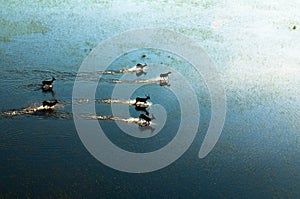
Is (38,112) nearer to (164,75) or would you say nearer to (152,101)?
(152,101)

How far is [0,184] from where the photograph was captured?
15.9 m

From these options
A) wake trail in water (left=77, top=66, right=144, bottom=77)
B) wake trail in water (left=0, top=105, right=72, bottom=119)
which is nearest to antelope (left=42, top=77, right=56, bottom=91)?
wake trail in water (left=0, top=105, right=72, bottom=119)

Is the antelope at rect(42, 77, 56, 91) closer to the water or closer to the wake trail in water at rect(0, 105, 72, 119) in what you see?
the water

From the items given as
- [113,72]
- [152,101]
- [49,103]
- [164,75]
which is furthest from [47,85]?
[164,75]

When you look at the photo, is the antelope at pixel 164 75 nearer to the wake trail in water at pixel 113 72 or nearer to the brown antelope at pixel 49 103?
the wake trail in water at pixel 113 72

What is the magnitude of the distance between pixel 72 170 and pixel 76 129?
3.33m

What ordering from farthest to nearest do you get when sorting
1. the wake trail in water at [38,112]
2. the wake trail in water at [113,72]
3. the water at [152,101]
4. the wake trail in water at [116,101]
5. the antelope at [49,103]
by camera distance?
the wake trail in water at [113,72] < the wake trail in water at [116,101] < the antelope at [49,103] < the wake trail in water at [38,112] < the water at [152,101]

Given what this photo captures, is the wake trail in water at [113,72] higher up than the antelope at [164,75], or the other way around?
the wake trail in water at [113,72]

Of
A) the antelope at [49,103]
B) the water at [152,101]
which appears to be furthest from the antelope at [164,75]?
the antelope at [49,103]

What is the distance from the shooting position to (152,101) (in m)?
23.4

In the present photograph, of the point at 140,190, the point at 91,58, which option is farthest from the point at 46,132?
→ the point at 91,58

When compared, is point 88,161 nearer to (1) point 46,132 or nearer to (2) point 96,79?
(1) point 46,132

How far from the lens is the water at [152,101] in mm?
16875

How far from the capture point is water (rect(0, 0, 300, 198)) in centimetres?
1688
